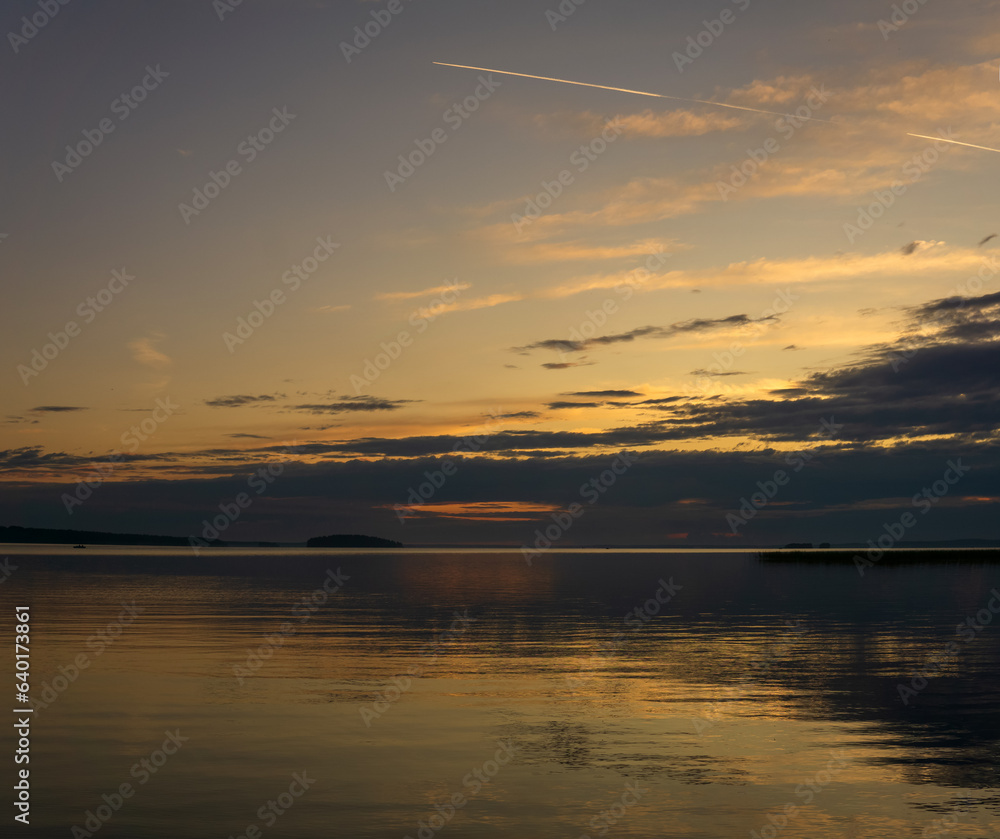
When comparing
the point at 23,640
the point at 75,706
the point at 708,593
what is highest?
the point at 75,706

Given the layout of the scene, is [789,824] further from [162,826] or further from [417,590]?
[417,590]

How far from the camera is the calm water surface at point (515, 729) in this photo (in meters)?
19.2

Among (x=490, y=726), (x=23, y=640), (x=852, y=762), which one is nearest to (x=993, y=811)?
(x=852, y=762)

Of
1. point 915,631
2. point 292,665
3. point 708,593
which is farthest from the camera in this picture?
point 708,593

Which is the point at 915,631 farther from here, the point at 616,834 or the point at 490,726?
the point at 616,834

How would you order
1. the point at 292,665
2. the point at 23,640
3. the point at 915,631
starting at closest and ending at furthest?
1. the point at 292,665
2. the point at 23,640
3. the point at 915,631

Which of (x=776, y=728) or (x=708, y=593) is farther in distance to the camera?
(x=708, y=593)

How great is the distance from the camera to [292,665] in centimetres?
3878

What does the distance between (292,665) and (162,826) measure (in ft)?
67.2

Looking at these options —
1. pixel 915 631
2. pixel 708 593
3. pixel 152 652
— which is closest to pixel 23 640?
pixel 152 652

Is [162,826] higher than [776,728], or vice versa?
[162,826]

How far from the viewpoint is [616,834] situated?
17938 mm

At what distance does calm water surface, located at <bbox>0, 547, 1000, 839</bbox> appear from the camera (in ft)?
62.9

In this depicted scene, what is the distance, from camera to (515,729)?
26812 mm
